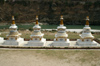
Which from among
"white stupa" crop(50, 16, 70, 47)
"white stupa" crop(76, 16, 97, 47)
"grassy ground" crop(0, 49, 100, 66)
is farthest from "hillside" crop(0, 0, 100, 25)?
"grassy ground" crop(0, 49, 100, 66)

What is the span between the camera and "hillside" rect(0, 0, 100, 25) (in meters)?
64.1

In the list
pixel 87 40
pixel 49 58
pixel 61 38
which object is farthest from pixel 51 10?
pixel 49 58

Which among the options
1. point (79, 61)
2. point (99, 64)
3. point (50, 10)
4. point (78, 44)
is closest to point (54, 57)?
point (79, 61)

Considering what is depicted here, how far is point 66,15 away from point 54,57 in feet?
178

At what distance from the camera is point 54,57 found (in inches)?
527

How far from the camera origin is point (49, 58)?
13.1 metres

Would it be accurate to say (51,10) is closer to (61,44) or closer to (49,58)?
(61,44)

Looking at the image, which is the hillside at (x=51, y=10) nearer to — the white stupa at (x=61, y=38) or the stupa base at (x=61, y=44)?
the white stupa at (x=61, y=38)

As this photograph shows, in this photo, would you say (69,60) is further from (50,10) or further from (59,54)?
(50,10)

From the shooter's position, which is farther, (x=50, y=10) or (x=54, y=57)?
(x=50, y=10)

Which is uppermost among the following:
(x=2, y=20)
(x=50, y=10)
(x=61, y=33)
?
(x=50, y=10)

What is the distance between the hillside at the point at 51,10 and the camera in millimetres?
64125

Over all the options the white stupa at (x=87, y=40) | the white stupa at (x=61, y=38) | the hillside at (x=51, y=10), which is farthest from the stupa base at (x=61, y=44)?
the hillside at (x=51, y=10)

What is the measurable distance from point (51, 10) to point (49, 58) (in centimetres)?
5911
